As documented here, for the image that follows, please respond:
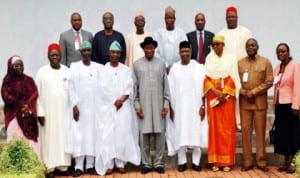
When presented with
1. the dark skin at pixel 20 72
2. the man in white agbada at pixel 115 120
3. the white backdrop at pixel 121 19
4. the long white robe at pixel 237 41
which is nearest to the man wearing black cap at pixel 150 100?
the man in white agbada at pixel 115 120

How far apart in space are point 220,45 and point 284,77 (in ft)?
3.32

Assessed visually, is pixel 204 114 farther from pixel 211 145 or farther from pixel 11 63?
pixel 11 63

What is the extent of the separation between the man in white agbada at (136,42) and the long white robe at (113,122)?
578 millimetres

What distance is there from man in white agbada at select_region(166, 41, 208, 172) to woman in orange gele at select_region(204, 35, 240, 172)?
0.13 m

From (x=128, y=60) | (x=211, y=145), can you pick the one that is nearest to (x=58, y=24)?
(x=128, y=60)

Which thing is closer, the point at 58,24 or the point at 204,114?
the point at 204,114

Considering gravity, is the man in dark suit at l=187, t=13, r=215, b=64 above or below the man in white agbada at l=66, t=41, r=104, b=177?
above

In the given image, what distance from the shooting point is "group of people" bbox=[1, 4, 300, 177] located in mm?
11008

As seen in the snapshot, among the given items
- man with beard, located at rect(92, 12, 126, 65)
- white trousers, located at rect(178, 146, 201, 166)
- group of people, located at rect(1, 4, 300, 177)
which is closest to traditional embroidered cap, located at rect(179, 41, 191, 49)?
group of people, located at rect(1, 4, 300, 177)

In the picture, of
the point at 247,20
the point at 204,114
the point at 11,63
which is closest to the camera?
the point at 11,63

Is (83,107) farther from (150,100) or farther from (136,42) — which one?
(136,42)

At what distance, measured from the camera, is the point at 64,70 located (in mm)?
11062

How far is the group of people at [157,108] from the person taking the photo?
11.0m

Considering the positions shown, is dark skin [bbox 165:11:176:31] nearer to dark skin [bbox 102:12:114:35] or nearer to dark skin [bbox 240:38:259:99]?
dark skin [bbox 102:12:114:35]
